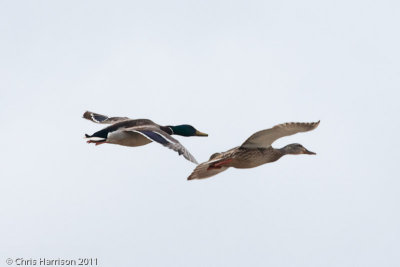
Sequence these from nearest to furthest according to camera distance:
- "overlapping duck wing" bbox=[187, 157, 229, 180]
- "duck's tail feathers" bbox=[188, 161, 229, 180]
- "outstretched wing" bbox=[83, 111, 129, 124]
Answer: "overlapping duck wing" bbox=[187, 157, 229, 180], "duck's tail feathers" bbox=[188, 161, 229, 180], "outstretched wing" bbox=[83, 111, 129, 124]

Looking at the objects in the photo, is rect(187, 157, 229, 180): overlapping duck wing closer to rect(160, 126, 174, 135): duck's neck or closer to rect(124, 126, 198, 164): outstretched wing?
rect(124, 126, 198, 164): outstretched wing

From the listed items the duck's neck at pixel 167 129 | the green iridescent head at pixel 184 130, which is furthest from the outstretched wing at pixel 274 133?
the green iridescent head at pixel 184 130

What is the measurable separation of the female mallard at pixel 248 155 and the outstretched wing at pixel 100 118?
418 centimetres

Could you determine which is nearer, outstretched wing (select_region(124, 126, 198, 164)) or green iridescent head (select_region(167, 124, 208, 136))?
outstretched wing (select_region(124, 126, 198, 164))

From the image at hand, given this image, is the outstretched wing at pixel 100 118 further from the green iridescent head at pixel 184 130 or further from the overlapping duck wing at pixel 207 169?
the overlapping duck wing at pixel 207 169

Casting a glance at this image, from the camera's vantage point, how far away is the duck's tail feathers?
22.8 metres

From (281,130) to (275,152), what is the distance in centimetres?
165

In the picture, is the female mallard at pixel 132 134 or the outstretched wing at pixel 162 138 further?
the female mallard at pixel 132 134

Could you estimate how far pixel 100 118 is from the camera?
89.8 feet

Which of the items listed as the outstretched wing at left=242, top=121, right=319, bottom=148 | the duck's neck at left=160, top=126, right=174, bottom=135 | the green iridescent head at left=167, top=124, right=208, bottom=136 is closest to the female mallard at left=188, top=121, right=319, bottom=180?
the outstretched wing at left=242, top=121, right=319, bottom=148

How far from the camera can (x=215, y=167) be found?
22719 mm

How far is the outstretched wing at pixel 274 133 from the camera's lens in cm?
2097

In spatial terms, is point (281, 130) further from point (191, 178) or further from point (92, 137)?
point (92, 137)

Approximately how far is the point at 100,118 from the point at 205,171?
5068mm
